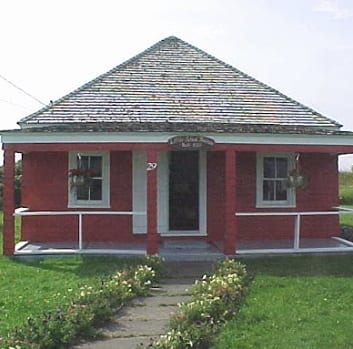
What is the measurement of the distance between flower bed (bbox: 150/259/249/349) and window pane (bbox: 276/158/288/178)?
18.8 ft

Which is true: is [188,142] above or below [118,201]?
above

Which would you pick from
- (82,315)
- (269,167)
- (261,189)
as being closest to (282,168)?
(269,167)

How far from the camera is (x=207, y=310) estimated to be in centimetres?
876

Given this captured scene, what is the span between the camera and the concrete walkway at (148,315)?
7883mm

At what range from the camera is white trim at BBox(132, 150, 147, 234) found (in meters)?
16.9

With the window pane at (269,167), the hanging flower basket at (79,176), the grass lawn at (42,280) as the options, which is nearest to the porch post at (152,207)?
the grass lawn at (42,280)

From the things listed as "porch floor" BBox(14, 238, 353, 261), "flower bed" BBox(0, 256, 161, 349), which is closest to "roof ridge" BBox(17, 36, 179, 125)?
"porch floor" BBox(14, 238, 353, 261)

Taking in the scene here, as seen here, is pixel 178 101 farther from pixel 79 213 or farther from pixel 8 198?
pixel 8 198

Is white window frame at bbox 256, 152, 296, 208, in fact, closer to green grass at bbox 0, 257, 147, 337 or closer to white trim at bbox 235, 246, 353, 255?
white trim at bbox 235, 246, 353, 255

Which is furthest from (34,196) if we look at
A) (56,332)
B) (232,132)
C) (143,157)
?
(56,332)

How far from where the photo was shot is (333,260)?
1437 cm

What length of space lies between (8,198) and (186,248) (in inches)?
163

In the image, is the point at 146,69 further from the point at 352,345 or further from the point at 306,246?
the point at 352,345

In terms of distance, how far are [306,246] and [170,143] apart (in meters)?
4.21
